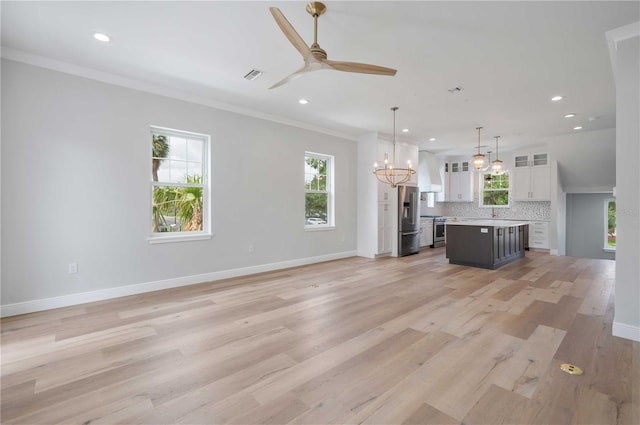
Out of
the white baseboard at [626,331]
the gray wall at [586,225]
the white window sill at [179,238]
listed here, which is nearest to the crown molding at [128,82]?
the white window sill at [179,238]

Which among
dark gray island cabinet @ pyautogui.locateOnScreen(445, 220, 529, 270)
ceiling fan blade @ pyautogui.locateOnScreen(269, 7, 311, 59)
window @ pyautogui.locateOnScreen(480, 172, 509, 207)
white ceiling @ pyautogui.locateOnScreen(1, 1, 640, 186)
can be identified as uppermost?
white ceiling @ pyautogui.locateOnScreen(1, 1, 640, 186)

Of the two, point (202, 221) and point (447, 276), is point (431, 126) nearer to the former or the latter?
point (447, 276)

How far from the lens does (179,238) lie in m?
4.39

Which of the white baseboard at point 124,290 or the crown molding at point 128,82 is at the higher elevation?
the crown molding at point 128,82

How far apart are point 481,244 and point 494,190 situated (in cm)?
416

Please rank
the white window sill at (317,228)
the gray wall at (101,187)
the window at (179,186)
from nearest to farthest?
the gray wall at (101,187) → the window at (179,186) → the white window sill at (317,228)

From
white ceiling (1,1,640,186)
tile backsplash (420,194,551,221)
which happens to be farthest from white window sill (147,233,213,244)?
tile backsplash (420,194,551,221)

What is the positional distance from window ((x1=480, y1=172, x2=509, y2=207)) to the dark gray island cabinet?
2683 mm

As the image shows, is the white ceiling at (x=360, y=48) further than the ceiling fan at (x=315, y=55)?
Yes

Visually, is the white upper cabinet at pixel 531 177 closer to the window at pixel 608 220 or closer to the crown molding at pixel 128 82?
the window at pixel 608 220

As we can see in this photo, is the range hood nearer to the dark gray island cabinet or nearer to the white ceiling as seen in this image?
the dark gray island cabinet

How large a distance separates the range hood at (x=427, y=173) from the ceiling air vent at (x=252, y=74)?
20.0ft

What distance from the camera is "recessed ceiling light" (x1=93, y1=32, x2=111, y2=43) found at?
289cm

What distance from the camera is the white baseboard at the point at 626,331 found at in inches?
104
